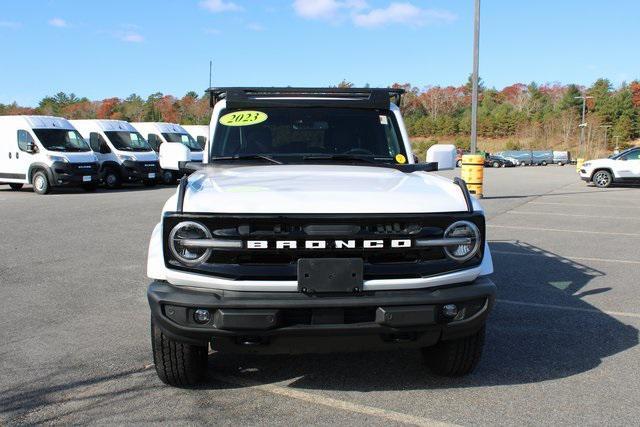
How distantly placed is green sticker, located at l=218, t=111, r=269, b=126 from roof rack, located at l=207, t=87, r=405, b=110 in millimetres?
82

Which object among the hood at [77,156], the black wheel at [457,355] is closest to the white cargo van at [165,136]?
the hood at [77,156]

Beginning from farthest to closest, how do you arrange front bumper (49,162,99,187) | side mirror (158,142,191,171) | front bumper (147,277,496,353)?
1. front bumper (49,162,99,187)
2. side mirror (158,142,191,171)
3. front bumper (147,277,496,353)

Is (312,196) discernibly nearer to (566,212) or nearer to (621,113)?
(566,212)

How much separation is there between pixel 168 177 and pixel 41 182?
5634 millimetres

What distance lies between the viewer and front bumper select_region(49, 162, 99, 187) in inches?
768

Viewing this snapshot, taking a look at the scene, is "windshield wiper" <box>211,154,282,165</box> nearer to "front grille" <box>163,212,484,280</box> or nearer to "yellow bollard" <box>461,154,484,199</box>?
"front grille" <box>163,212,484,280</box>

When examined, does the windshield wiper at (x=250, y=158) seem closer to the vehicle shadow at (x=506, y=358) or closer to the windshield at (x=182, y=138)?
the vehicle shadow at (x=506, y=358)

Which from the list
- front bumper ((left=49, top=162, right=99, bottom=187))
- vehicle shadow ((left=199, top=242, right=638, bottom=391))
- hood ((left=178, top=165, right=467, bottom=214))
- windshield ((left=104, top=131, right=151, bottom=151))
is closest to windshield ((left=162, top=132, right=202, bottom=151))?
windshield ((left=104, top=131, right=151, bottom=151))

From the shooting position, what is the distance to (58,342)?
4.86m

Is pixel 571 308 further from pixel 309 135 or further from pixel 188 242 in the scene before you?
pixel 188 242

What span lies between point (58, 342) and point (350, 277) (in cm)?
275

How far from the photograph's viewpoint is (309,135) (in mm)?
5008

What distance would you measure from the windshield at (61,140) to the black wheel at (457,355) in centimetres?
1869

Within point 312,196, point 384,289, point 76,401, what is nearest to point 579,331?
point 384,289
